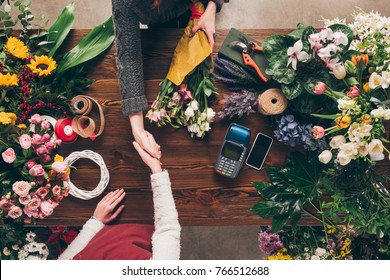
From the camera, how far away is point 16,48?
1522mm

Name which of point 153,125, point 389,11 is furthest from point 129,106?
point 389,11

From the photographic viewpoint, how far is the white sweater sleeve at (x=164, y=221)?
1.52 metres

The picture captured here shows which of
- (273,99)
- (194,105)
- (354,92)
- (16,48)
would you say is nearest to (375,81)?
(354,92)

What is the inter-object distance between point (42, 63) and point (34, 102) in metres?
0.17

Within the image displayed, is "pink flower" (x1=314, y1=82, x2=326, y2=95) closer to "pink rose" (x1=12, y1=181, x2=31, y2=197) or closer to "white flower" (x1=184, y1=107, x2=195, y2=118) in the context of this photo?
"white flower" (x1=184, y1=107, x2=195, y2=118)

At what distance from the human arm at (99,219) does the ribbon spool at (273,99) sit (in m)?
0.72

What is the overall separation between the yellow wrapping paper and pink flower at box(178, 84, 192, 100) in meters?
0.02

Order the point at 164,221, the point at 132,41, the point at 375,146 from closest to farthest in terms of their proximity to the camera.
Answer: the point at 375,146 → the point at 132,41 → the point at 164,221

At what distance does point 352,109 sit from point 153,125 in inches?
31.9

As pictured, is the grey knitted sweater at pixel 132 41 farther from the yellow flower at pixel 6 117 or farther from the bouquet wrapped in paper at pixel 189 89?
the yellow flower at pixel 6 117

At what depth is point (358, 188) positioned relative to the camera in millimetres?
1416

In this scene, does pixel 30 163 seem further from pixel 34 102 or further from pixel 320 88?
pixel 320 88

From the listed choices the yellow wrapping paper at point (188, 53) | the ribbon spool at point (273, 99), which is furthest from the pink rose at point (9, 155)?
the ribbon spool at point (273, 99)

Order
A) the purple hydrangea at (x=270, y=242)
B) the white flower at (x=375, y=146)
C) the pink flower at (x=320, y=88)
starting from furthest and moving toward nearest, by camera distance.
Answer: the purple hydrangea at (x=270, y=242), the pink flower at (x=320, y=88), the white flower at (x=375, y=146)
